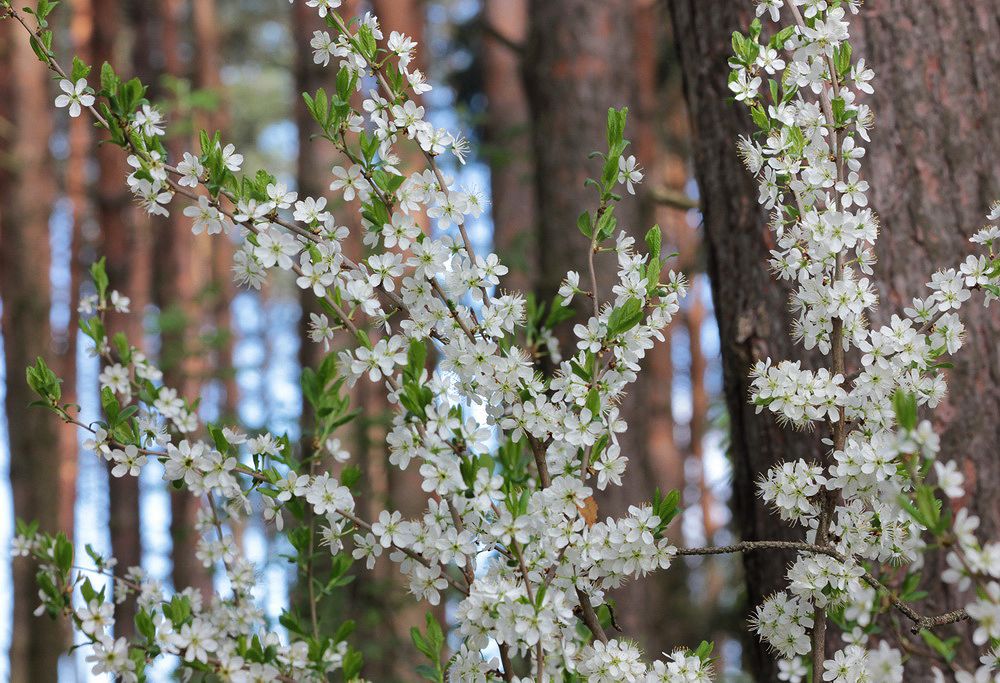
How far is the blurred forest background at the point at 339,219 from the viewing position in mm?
4527

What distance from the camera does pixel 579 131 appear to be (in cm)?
439

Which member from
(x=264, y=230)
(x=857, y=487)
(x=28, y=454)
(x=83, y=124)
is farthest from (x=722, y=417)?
(x=83, y=124)

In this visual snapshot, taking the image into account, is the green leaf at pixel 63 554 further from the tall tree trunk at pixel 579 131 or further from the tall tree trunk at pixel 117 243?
the tall tree trunk at pixel 117 243

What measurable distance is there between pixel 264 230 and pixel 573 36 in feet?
11.3

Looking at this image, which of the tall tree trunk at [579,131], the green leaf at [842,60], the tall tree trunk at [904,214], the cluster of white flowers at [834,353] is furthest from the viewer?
the tall tree trunk at [579,131]

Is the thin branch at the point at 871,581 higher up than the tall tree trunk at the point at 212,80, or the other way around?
the tall tree trunk at the point at 212,80

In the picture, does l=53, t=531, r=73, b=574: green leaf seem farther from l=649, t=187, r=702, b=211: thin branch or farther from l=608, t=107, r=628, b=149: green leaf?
l=649, t=187, r=702, b=211: thin branch

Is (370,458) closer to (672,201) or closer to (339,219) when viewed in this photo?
(339,219)

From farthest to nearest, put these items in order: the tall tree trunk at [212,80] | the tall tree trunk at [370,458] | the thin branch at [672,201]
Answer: the tall tree trunk at [212,80]
the tall tree trunk at [370,458]
the thin branch at [672,201]

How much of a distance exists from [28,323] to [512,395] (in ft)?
17.7

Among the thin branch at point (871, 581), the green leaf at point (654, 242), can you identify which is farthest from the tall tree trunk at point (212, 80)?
the thin branch at point (871, 581)

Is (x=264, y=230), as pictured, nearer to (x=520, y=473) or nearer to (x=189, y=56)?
(x=520, y=473)

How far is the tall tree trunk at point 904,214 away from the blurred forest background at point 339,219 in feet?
1.15

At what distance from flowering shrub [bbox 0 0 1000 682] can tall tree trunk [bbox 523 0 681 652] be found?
7.93 feet
